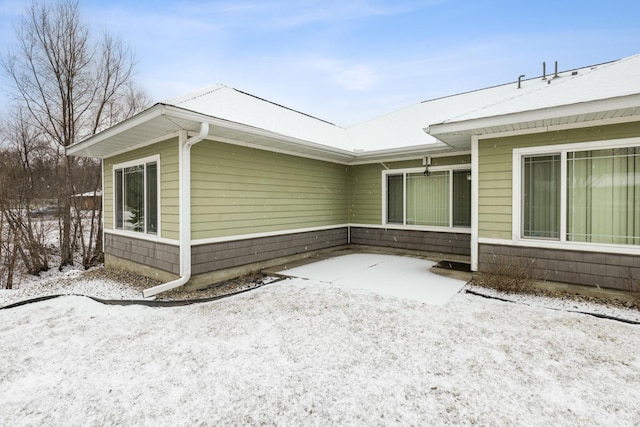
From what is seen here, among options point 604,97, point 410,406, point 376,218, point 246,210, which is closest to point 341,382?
point 410,406

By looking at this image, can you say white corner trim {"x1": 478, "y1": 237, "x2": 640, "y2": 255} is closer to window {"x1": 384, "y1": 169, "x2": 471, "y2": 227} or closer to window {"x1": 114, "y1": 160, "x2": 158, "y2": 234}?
window {"x1": 384, "y1": 169, "x2": 471, "y2": 227}

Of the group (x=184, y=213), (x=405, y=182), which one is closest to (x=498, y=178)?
(x=405, y=182)

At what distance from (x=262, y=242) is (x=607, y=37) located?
1532 cm

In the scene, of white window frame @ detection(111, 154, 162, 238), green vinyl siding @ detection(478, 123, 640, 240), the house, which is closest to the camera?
the house

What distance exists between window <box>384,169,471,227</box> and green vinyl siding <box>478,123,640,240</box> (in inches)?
70.8

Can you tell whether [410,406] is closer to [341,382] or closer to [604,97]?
[341,382]

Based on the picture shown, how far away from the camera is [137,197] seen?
20.5ft

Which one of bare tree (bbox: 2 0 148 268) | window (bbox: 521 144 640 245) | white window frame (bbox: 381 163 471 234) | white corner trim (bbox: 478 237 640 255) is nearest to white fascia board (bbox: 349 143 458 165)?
white window frame (bbox: 381 163 471 234)

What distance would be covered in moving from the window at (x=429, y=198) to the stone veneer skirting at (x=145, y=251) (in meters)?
5.28

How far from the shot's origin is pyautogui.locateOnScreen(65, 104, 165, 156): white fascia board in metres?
4.26

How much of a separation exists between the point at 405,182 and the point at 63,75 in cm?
1098

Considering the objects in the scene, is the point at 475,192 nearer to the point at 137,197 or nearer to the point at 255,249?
the point at 255,249

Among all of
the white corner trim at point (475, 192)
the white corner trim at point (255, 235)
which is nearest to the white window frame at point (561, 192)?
the white corner trim at point (475, 192)

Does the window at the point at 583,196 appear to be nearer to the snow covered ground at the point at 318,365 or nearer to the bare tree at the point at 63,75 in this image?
the snow covered ground at the point at 318,365
